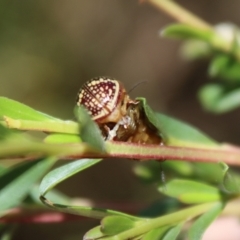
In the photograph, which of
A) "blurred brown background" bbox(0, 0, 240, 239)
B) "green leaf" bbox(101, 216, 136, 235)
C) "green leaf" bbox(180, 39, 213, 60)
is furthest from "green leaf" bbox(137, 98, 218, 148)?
"blurred brown background" bbox(0, 0, 240, 239)

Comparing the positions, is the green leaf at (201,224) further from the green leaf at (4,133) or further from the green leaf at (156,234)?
the green leaf at (4,133)

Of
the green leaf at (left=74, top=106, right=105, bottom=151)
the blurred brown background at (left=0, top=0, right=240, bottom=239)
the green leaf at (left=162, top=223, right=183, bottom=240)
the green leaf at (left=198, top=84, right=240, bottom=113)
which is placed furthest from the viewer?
the blurred brown background at (left=0, top=0, right=240, bottom=239)

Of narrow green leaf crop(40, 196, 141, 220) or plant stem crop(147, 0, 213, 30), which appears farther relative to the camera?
plant stem crop(147, 0, 213, 30)

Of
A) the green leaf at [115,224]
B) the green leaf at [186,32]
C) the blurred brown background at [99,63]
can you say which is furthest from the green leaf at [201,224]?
the blurred brown background at [99,63]

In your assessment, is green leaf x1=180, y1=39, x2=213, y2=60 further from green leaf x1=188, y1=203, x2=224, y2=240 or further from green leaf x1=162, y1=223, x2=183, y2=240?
green leaf x1=162, y1=223, x2=183, y2=240

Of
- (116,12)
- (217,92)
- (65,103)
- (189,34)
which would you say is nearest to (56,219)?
(189,34)

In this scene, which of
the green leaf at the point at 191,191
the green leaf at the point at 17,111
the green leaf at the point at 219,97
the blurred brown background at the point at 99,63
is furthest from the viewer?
A: the blurred brown background at the point at 99,63
